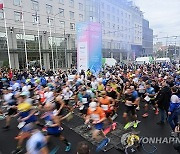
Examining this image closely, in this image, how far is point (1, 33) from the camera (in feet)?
80.1

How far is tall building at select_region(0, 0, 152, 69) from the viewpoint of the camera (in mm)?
25609

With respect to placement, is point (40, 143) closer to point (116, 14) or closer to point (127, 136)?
point (127, 136)

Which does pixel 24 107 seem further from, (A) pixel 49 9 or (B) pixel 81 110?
(A) pixel 49 9

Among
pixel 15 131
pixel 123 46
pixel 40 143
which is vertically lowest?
pixel 15 131

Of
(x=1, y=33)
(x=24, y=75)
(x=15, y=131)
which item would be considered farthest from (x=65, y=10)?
(x=15, y=131)

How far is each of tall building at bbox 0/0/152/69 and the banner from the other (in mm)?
12758

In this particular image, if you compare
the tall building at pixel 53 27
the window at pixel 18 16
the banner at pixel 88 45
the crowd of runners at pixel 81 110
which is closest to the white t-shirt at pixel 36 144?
the crowd of runners at pixel 81 110

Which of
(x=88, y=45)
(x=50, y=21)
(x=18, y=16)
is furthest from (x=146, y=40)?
(x=88, y=45)

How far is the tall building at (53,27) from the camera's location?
2561 cm

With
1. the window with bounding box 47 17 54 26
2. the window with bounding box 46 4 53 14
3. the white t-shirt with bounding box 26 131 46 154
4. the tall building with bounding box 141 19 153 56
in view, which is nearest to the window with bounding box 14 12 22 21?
the window with bounding box 47 17 54 26

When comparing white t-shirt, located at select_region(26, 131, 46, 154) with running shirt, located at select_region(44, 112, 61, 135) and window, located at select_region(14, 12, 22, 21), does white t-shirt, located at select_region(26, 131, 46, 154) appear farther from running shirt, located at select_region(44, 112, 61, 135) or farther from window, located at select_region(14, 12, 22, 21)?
window, located at select_region(14, 12, 22, 21)

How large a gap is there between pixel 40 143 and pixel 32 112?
82.8 inches

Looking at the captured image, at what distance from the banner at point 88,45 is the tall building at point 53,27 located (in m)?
12.8

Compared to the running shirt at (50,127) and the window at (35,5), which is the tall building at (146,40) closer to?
the window at (35,5)
